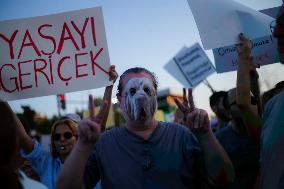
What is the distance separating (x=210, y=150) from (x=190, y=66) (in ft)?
12.0

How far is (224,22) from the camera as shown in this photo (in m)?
3.25

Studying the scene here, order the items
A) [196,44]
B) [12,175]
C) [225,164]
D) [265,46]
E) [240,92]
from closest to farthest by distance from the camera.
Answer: [12,175], [225,164], [240,92], [265,46], [196,44]

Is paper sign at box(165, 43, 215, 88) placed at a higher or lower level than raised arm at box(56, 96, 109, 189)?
higher

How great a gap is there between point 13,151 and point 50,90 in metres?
1.75

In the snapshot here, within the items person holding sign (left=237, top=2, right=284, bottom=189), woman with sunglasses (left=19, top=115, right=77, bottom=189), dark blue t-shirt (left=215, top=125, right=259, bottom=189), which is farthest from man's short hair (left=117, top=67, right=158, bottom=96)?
dark blue t-shirt (left=215, top=125, right=259, bottom=189)

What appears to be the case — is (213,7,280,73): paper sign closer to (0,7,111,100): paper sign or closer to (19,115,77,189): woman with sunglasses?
(0,7,111,100): paper sign

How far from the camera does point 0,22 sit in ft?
11.1

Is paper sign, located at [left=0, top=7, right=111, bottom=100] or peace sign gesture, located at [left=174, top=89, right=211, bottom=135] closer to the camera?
peace sign gesture, located at [left=174, top=89, right=211, bottom=135]

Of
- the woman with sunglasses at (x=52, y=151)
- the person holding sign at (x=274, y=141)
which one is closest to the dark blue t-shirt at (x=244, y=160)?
the person holding sign at (x=274, y=141)

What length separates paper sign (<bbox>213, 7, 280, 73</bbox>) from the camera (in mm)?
3734

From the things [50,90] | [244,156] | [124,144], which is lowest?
[244,156]

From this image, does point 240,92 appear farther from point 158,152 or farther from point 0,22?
point 0,22

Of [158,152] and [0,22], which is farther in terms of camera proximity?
[0,22]

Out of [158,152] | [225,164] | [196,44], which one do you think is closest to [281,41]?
[225,164]
